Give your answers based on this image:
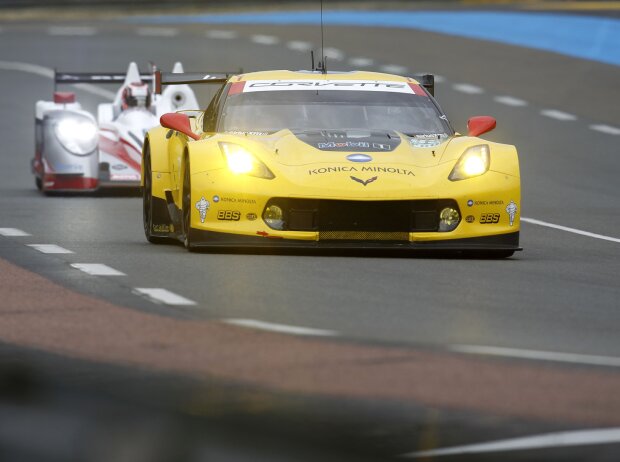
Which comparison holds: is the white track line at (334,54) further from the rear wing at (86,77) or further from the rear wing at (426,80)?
the rear wing at (426,80)

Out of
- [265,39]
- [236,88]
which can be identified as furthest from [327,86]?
[265,39]

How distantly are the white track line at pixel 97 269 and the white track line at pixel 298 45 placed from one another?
26835 millimetres

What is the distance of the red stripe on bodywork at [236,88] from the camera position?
49.6 feet

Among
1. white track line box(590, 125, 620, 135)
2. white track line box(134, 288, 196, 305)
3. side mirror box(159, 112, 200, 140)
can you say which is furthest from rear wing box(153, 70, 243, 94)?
white track line box(590, 125, 620, 135)

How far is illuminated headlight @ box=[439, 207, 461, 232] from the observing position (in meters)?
13.6

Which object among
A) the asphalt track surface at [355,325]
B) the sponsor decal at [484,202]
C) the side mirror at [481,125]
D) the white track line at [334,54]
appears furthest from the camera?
the white track line at [334,54]

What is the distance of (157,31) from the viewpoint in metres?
43.9

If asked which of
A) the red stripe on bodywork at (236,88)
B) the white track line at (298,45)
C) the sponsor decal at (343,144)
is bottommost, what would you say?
the sponsor decal at (343,144)

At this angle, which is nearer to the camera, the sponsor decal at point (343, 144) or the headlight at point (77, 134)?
the sponsor decal at point (343, 144)

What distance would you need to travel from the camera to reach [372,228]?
13500 mm

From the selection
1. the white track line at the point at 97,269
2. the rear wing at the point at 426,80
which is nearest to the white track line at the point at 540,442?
the white track line at the point at 97,269

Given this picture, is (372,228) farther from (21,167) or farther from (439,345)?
(21,167)

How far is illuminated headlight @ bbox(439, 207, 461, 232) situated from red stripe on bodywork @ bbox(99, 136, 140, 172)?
763 centimetres

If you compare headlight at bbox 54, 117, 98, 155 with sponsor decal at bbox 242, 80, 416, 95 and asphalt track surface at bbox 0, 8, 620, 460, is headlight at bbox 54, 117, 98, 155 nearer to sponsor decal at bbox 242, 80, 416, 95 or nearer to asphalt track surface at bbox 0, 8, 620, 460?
asphalt track surface at bbox 0, 8, 620, 460
